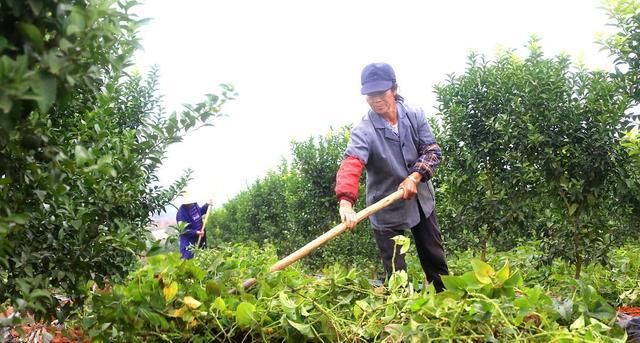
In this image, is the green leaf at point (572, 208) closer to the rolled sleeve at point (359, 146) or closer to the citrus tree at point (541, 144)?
the citrus tree at point (541, 144)

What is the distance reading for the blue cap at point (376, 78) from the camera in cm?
369

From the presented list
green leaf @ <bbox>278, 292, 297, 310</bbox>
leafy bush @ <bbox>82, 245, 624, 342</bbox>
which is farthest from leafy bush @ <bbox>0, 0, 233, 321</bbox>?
green leaf @ <bbox>278, 292, 297, 310</bbox>

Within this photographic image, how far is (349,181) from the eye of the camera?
352 centimetres

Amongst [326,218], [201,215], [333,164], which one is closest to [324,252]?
[326,218]

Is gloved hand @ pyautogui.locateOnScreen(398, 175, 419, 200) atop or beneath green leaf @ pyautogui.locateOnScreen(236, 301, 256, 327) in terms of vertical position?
atop

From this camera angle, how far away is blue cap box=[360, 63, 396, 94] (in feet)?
12.1

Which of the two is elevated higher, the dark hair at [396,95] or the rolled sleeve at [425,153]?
the dark hair at [396,95]

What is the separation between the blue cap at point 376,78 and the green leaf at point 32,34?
264 centimetres

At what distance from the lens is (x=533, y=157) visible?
4.61 m

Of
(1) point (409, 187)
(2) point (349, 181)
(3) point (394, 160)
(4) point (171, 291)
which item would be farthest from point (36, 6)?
(3) point (394, 160)

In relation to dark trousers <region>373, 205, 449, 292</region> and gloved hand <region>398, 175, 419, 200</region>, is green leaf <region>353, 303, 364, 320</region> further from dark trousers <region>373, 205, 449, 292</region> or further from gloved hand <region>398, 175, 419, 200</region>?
dark trousers <region>373, 205, 449, 292</region>

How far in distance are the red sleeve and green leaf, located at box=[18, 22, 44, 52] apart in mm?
2387

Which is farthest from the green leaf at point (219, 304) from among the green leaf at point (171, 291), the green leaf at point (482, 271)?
the green leaf at point (482, 271)

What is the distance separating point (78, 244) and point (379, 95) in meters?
2.14
